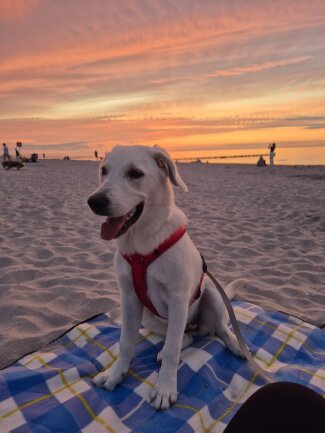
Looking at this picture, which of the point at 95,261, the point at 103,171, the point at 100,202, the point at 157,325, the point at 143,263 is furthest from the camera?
the point at 95,261

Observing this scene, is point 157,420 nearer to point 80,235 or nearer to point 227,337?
point 227,337

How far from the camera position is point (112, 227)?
2355 millimetres

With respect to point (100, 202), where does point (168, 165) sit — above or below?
above

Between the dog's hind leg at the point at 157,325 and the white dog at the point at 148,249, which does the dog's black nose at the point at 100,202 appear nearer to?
the white dog at the point at 148,249

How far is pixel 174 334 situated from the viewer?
2383mm

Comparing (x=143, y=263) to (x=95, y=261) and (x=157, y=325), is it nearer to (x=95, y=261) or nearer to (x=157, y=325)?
(x=157, y=325)

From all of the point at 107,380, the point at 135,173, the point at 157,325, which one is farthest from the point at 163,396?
the point at 135,173

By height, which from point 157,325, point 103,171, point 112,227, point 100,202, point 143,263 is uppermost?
point 103,171

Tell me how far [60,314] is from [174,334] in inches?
68.2

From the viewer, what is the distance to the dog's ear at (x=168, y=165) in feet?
8.49

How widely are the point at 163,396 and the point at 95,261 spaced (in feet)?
10.1

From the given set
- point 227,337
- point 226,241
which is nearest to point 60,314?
point 227,337

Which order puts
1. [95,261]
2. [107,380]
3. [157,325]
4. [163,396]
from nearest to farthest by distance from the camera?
[163,396], [107,380], [157,325], [95,261]

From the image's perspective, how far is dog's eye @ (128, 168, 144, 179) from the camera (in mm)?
2467
